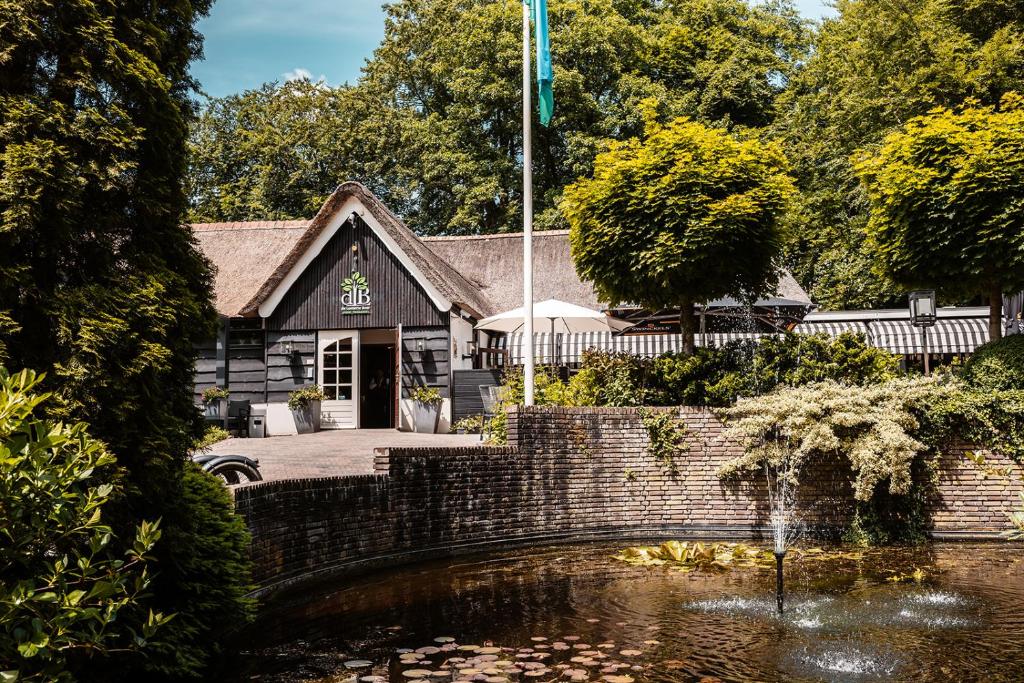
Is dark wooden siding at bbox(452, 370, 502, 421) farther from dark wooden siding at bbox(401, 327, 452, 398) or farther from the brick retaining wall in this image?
the brick retaining wall

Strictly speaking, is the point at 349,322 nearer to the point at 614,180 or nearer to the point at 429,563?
the point at 614,180

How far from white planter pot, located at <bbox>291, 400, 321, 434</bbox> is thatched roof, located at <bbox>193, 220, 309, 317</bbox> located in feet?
10.6

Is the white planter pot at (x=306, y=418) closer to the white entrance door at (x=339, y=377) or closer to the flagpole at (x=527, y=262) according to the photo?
the white entrance door at (x=339, y=377)

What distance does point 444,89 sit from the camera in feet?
120

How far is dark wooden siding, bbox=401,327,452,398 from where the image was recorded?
2092 centimetres

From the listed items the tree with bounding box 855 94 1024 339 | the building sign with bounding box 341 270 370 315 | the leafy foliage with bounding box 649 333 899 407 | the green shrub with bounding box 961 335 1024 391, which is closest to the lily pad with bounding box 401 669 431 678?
the leafy foliage with bounding box 649 333 899 407

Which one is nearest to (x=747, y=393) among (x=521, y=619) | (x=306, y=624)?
(x=521, y=619)

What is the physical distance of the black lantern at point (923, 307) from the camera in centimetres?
1538

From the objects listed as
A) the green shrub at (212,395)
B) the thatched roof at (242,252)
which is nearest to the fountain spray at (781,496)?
the green shrub at (212,395)

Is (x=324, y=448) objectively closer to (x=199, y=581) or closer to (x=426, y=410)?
(x=426, y=410)

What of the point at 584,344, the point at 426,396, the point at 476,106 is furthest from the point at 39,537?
the point at 476,106

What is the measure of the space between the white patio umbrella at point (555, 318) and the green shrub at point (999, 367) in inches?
283

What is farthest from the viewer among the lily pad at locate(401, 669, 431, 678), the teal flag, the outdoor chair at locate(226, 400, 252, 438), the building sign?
the building sign

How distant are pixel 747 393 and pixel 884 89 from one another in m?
16.5
